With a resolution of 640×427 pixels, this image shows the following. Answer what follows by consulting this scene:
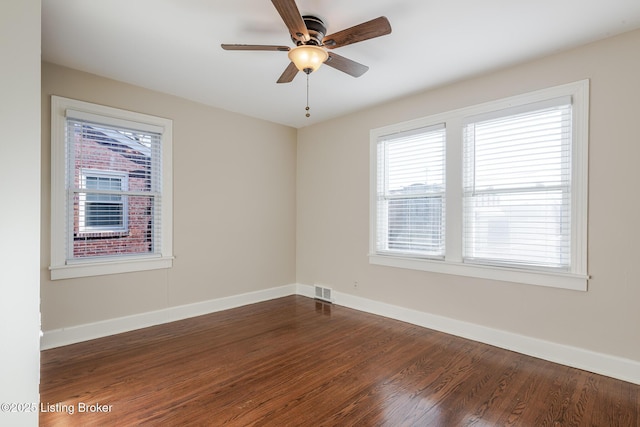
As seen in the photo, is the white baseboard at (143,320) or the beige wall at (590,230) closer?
the beige wall at (590,230)

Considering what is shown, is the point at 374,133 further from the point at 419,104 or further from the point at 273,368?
the point at 273,368

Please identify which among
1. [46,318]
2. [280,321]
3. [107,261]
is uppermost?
[107,261]

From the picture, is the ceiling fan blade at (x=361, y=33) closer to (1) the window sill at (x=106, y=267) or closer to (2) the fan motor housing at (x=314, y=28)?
(2) the fan motor housing at (x=314, y=28)

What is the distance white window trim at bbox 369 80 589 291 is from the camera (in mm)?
2723

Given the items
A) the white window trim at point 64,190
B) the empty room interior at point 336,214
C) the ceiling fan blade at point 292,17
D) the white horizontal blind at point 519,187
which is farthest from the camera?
the white window trim at point 64,190

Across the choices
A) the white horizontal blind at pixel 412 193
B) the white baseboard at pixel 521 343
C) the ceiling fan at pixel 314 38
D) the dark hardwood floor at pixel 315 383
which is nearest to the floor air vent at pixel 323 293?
the white baseboard at pixel 521 343

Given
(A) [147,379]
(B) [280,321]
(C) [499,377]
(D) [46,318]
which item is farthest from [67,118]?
(C) [499,377]

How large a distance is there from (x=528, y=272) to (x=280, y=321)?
2695 mm

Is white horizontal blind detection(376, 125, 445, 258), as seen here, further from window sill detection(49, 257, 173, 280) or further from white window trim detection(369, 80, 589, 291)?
window sill detection(49, 257, 173, 280)

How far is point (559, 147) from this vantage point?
2.86 metres

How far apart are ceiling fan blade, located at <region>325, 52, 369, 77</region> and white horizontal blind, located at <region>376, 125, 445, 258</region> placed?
1.45m

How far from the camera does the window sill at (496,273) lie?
2777mm

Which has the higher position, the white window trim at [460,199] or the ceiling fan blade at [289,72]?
the ceiling fan blade at [289,72]

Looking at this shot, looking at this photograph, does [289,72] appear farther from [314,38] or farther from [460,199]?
[460,199]
